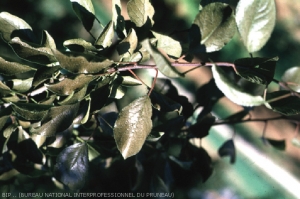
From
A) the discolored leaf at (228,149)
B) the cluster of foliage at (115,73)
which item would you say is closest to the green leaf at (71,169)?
the cluster of foliage at (115,73)

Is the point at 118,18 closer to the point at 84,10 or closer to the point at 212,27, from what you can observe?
the point at 84,10

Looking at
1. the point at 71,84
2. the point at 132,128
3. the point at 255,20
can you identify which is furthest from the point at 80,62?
the point at 255,20

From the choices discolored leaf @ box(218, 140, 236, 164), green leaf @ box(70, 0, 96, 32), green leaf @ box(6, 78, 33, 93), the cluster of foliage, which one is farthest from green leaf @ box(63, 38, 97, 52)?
discolored leaf @ box(218, 140, 236, 164)

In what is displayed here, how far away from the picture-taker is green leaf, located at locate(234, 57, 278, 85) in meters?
0.76

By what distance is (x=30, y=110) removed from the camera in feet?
2.55

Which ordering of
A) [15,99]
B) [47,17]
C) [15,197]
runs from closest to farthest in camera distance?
[15,99], [15,197], [47,17]

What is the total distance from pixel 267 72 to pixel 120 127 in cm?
37

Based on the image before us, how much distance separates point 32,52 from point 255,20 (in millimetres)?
546

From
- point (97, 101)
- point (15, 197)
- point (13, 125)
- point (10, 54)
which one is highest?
point (97, 101)

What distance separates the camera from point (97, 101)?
797 mm

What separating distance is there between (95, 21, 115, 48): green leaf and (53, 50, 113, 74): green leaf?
0.28 feet

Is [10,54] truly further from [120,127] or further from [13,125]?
[120,127]

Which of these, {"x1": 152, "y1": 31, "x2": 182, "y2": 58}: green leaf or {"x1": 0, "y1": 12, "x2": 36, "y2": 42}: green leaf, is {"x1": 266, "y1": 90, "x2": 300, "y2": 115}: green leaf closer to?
{"x1": 152, "y1": 31, "x2": 182, "y2": 58}: green leaf

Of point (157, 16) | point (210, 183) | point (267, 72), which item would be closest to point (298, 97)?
point (267, 72)
